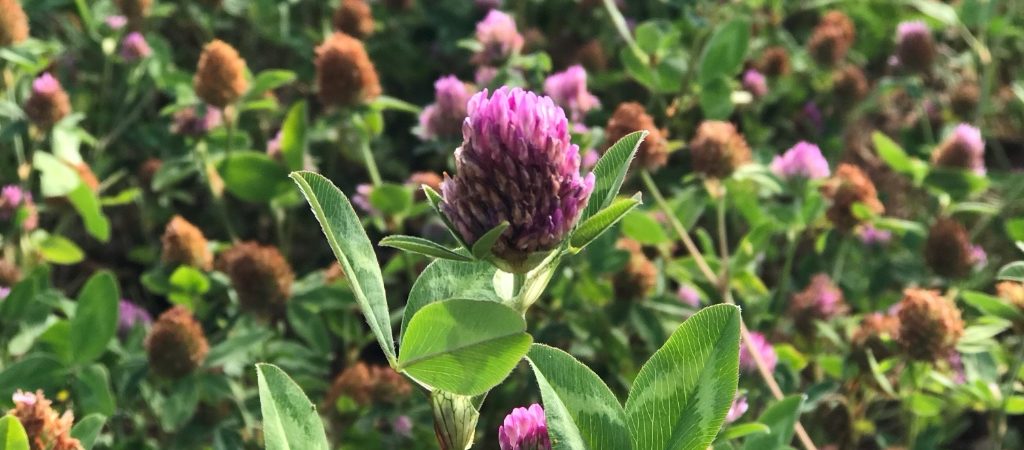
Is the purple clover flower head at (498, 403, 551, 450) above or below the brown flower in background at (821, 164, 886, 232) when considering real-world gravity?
above

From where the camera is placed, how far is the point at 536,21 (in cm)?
280

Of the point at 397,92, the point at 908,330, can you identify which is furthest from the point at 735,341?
the point at 397,92

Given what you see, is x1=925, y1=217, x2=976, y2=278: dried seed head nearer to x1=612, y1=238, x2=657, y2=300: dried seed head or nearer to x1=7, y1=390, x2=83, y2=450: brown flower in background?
x1=612, y1=238, x2=657, y2=300: dried seed head

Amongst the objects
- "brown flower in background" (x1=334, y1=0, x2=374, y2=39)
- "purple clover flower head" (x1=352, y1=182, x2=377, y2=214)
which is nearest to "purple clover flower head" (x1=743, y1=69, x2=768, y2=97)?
"brown flower in background" (x1=334, y1=0, x2=374, y2=39)

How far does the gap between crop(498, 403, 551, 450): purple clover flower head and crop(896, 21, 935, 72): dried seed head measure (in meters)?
1.97

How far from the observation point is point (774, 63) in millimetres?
2498

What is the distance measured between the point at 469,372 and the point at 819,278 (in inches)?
53.8

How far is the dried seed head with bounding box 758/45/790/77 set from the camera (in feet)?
8.18

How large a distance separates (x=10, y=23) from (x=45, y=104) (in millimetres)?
141

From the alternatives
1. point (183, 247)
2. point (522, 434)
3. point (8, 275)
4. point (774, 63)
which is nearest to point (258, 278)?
point (183, 247)

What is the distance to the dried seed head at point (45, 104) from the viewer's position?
6.17ft

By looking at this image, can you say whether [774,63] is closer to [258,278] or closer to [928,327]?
[928,327]

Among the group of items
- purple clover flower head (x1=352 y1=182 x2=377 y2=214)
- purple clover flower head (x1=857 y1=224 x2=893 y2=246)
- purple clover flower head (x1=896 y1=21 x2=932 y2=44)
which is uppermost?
purple clover flower head (x1=896 y1=21 x2=932 y2=44)

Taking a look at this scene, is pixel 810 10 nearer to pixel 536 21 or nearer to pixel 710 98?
pixel 536 21
